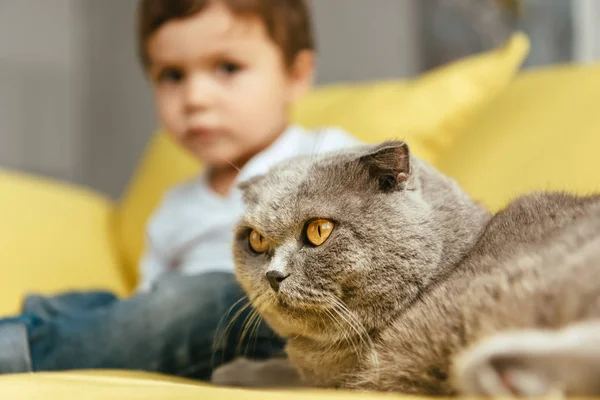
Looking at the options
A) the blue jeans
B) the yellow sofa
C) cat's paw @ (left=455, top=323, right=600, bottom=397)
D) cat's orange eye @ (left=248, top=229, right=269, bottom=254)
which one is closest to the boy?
the blue jeans

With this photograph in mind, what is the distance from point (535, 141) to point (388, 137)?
280mm

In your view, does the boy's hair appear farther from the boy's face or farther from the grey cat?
the grey cat

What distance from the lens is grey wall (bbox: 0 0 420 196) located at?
123 inches

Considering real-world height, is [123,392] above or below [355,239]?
below

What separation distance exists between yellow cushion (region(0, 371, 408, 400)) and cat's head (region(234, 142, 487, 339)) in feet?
0.35

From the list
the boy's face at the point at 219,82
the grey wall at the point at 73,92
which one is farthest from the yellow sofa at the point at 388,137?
the grey wall at the point at 73,92

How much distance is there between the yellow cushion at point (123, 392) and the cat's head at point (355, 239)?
0.35ft

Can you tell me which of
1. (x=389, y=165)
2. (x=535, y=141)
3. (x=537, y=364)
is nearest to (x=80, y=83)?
(x=535, y=141)

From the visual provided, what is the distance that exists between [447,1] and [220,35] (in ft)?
3.45

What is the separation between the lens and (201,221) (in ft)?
4.49

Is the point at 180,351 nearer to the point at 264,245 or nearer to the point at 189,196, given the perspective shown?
the point at 264,245

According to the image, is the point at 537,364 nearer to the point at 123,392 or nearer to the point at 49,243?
the point at 123,392

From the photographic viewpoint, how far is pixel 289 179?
0.74m

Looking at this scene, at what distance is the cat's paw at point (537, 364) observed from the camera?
452 millimetres
